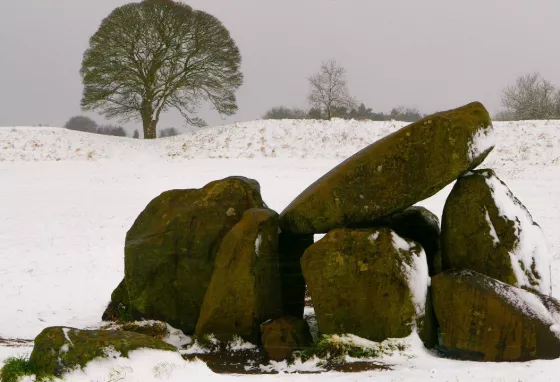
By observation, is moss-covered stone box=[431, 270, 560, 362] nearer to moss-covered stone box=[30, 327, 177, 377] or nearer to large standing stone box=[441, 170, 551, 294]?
large standing stone box=[441, 170, 551, 294]

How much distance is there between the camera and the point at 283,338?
7012mm

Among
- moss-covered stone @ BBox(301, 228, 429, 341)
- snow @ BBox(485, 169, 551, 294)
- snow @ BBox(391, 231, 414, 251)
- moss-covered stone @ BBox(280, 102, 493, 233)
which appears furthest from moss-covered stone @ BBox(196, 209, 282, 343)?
snow @ BBox(485, 169, 551, 294)

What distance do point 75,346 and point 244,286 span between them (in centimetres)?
261

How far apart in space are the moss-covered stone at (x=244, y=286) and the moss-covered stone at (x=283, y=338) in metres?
0.35

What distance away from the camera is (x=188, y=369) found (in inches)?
212

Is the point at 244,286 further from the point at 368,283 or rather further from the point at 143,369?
the point at 143,369

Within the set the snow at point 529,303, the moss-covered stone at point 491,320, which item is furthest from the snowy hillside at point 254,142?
the moss-covered stone at point 491,320

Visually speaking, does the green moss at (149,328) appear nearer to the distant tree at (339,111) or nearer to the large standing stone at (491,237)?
the large standing stone at (491,237)

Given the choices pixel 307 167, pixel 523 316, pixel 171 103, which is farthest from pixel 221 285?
pixel 171 103

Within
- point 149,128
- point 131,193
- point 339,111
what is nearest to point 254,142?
point 131,193

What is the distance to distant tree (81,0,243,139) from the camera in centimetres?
3384

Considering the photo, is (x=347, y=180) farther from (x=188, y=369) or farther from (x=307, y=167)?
(x=307, y=167)

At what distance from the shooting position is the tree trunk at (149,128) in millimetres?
35844

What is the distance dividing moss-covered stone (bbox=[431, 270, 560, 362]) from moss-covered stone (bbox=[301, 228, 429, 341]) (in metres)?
0.36
